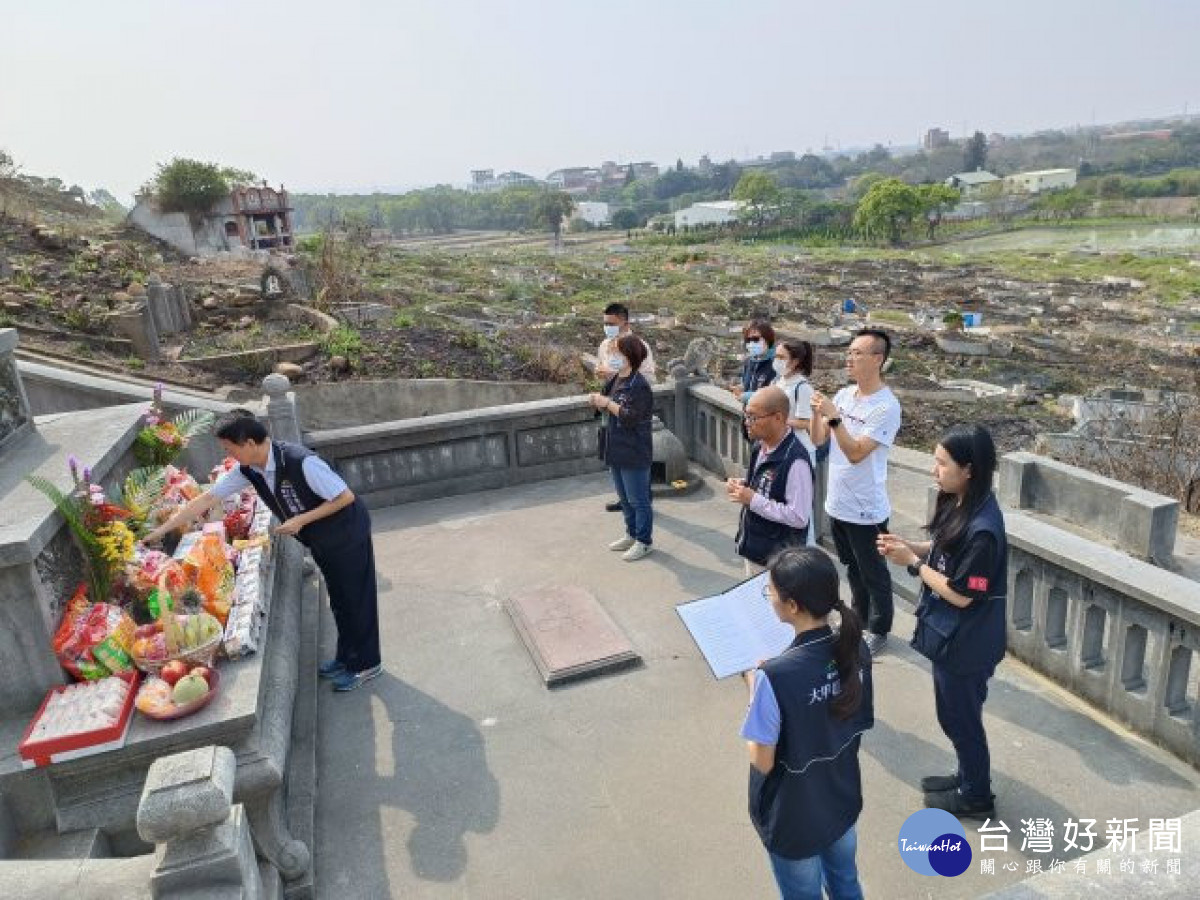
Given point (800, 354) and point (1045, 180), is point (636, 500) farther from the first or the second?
point (1045, 180)

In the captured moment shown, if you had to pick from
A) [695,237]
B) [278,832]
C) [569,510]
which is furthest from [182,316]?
[695,237]

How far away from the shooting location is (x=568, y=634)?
16.6 feet

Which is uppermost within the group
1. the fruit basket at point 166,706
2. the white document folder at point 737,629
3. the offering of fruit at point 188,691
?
the white document folder at point 737,629


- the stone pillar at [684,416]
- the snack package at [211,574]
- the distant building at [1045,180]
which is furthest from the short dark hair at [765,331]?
the distant building at [1045,180]

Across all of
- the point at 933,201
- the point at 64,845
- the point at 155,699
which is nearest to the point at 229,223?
the point at 155,699

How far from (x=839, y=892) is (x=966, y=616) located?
1.14 metres

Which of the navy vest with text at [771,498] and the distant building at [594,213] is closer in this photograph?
the navy vest with text at [771,498]

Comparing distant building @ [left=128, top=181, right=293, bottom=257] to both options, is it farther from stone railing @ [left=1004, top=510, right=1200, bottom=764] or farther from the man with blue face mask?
stone railing @ [left=1004, top=510, right=1200, bottom=764]

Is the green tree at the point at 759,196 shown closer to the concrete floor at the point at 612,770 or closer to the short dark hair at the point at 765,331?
the short dark hair at the point at 765,331

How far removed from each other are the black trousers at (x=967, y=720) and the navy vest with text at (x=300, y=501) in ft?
9.96

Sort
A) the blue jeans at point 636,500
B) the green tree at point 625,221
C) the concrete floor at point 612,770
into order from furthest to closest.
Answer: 1. the green tree at point 625,221
2. the blue jeans at point 636,500
3. the concrete floor at point 612,770

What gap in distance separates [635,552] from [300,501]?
2.62m

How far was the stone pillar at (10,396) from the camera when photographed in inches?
171

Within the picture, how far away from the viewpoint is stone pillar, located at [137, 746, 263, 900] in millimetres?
2410
